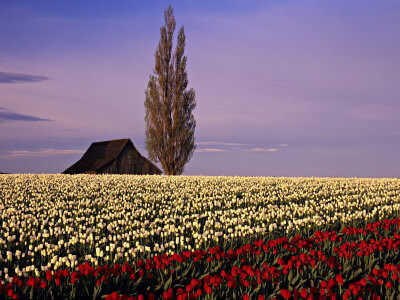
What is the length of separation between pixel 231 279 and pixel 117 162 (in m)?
38.3

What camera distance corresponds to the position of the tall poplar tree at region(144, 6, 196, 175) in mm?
42219

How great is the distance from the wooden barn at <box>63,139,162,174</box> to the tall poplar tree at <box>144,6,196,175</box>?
2.21 metres

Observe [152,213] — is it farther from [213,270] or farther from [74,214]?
[213,270]

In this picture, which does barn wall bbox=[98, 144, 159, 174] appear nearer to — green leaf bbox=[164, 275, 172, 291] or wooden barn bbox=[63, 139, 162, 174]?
wooden barn bbox=[63, 139, 162, 174]

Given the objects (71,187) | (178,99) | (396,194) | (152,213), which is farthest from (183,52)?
(152,213)

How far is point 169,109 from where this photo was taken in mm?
43500

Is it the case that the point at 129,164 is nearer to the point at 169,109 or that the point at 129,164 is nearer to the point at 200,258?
the point at 169,109

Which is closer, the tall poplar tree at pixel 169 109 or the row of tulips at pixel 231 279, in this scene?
the row of tulips at pixel 231 279

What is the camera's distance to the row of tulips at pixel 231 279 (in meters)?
5.60

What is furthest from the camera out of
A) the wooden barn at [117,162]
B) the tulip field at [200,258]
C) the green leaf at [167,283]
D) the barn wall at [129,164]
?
the barn wall at [129,164]

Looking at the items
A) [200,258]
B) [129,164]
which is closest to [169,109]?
[129,164]

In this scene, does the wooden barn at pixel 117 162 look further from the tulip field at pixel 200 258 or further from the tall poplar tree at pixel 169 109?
the tulip field at pixel 200 258

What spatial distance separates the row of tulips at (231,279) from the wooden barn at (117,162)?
35.5m

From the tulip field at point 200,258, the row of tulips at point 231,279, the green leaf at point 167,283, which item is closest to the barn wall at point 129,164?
the tulip field at point 200,258
